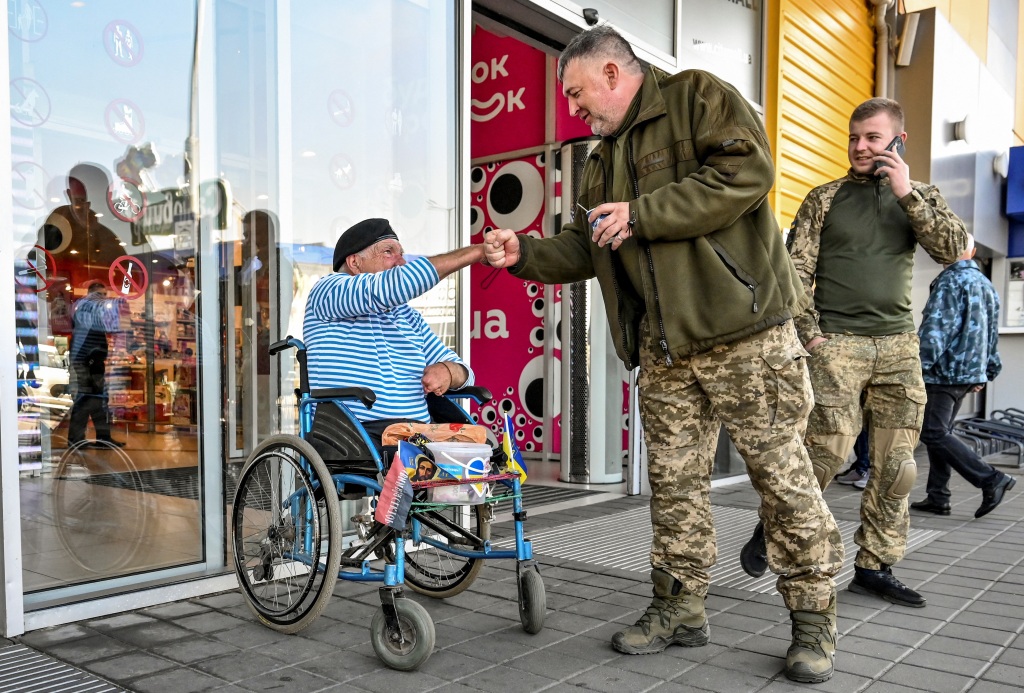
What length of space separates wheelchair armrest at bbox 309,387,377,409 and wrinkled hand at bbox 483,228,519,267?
56 centimetres

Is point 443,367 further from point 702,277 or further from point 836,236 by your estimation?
point 836,236

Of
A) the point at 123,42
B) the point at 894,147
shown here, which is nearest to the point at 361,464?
the point at 123,42

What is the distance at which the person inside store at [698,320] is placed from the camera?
2.43 meters

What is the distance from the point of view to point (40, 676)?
243cm

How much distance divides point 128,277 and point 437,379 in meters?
1.27

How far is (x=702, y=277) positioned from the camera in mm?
2506

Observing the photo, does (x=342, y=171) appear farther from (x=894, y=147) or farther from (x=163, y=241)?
(x=894, y=147)

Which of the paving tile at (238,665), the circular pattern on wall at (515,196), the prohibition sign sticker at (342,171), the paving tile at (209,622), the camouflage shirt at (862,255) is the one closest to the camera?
the paving tile at (238,665)

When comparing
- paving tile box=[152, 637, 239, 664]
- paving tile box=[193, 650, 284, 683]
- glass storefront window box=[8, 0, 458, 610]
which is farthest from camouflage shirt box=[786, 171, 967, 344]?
paving tile box=[152, 637, 239, 664]

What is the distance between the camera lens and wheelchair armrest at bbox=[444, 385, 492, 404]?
2926mm

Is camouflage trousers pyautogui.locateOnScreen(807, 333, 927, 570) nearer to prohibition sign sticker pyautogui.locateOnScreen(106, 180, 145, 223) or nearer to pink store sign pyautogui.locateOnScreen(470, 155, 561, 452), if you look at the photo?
prohibition sign sticker pyautogui.locateOnScreen(106, 180, 145, 223)

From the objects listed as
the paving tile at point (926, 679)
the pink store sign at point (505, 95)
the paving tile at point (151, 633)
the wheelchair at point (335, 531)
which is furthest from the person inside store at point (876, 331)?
the pink store sign at point (505, 95)

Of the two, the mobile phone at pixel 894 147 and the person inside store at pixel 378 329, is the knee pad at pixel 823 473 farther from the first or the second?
the person inside store at pixel 378 329

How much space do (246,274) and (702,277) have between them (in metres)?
1.95
